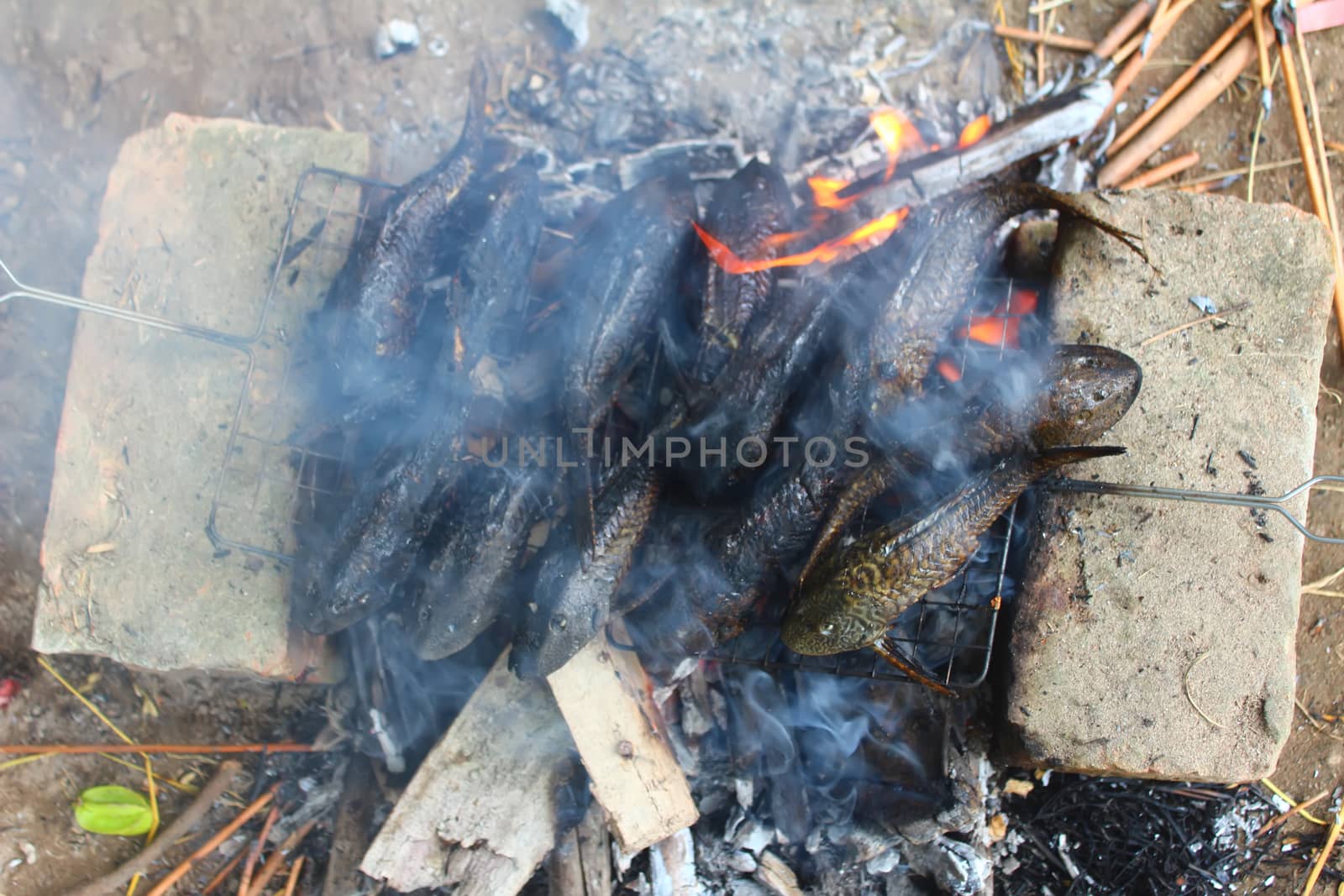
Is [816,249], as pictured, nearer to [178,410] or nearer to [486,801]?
[486,801]

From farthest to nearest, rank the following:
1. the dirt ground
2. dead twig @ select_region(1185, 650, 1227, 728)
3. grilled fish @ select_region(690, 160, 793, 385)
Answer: the dirt ground, grilled fish @ select_region(690, 160, 793, 385), dead twig @ select_region(1185, 650, 1227, 728)

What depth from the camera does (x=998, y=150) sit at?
15.9 ft

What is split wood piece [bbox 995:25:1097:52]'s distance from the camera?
541 cm

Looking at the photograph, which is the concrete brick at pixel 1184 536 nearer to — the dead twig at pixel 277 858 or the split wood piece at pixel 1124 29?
the split wood piece at pixel 1124 29

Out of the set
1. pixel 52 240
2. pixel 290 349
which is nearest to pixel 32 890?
pixel 290 349

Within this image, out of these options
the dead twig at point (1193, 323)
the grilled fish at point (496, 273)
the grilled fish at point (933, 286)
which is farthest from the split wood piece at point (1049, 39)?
the grilled fish at point (496, 273)

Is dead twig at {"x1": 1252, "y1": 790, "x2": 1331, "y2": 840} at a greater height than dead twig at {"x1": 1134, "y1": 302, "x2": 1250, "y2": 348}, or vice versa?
dead twig at {"x1": 1134, "y1": 302, "x2": 1250, "y2": 348}

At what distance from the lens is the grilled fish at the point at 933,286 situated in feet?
13.5

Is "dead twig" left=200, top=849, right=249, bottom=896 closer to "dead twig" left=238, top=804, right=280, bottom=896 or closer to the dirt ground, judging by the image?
"dead twig" left=238, top=804, right=280, bottom=896

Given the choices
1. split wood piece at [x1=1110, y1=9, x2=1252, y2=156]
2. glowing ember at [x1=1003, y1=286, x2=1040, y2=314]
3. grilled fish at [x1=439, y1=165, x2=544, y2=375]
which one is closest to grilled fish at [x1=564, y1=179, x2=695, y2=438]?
grilled fish at [x1=439, y1=165, x2=544, y2=375]

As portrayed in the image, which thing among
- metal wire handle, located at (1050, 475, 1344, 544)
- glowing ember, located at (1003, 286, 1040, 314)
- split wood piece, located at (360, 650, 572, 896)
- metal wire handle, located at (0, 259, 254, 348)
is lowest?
split wood piece, located at (360, 650, 572, 896)

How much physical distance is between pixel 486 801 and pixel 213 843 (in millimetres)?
1824

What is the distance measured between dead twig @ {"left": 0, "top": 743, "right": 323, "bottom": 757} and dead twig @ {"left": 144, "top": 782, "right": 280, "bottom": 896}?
26cm

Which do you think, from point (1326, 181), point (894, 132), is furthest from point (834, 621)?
point (1326, 181)
